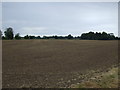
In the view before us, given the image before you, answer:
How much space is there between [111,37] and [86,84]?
77.6 metres

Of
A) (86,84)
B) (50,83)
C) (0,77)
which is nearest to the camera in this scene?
(86,84)

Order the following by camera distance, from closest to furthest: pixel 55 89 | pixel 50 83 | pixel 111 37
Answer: pixel 55 89 < pixel 50 83 < pixel 111 37

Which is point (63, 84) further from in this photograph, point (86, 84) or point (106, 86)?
point (106, 86)

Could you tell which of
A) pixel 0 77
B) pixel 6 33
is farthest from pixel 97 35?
pixel 0 77

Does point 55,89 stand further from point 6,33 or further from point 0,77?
point 6,33

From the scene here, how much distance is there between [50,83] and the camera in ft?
30.8

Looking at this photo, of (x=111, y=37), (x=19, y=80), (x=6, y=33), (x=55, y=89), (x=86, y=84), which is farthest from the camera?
(x=6, y=33)

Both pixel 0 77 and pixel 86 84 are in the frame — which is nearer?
pixel 86 84

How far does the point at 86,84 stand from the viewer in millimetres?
8781

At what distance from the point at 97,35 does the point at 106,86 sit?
3194 inches

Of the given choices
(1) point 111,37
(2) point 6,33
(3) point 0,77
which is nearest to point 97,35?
(1) point 111,37

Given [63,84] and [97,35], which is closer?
[63,84]

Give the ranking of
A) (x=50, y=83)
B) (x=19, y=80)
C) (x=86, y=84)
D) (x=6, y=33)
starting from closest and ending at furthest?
(x=86, y=84)
(x=50, y=83)
(x=19, y=80)
(x=6, y=33)

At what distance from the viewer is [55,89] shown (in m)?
8.21
